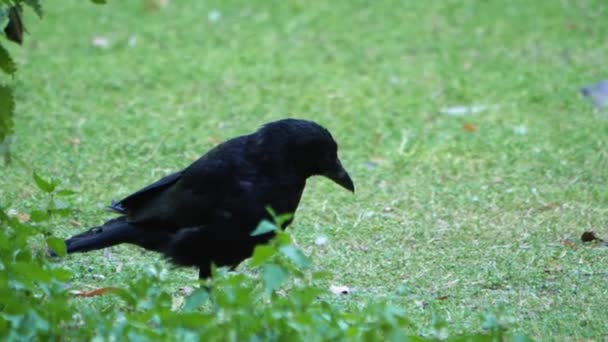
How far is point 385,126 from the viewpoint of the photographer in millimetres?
8695

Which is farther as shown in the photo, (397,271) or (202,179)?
(397,271)

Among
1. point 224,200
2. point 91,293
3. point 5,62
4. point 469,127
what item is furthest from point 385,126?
point 5,62

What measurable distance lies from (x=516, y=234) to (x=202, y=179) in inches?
78.4

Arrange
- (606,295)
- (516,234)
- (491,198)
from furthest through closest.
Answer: (491,198) < (516,234) < (606,295)

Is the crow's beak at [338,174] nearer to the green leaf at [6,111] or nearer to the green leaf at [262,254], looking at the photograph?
the green leaf at [6,111]

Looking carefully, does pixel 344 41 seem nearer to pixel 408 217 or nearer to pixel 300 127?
pixel 408 217

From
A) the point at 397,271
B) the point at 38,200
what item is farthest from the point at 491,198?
the point at 38,200

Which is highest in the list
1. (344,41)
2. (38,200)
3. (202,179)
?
(202,179)

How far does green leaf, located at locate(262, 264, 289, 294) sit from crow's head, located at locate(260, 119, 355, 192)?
1488 millimetres

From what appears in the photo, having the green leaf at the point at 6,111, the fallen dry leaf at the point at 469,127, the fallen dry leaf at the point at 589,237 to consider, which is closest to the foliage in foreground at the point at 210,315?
the green leaf at the point at 6,111

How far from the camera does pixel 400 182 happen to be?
764 centimetres

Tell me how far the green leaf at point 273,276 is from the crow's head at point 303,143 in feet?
4.88

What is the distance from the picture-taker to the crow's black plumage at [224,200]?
17.3ft

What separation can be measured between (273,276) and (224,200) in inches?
54.8
